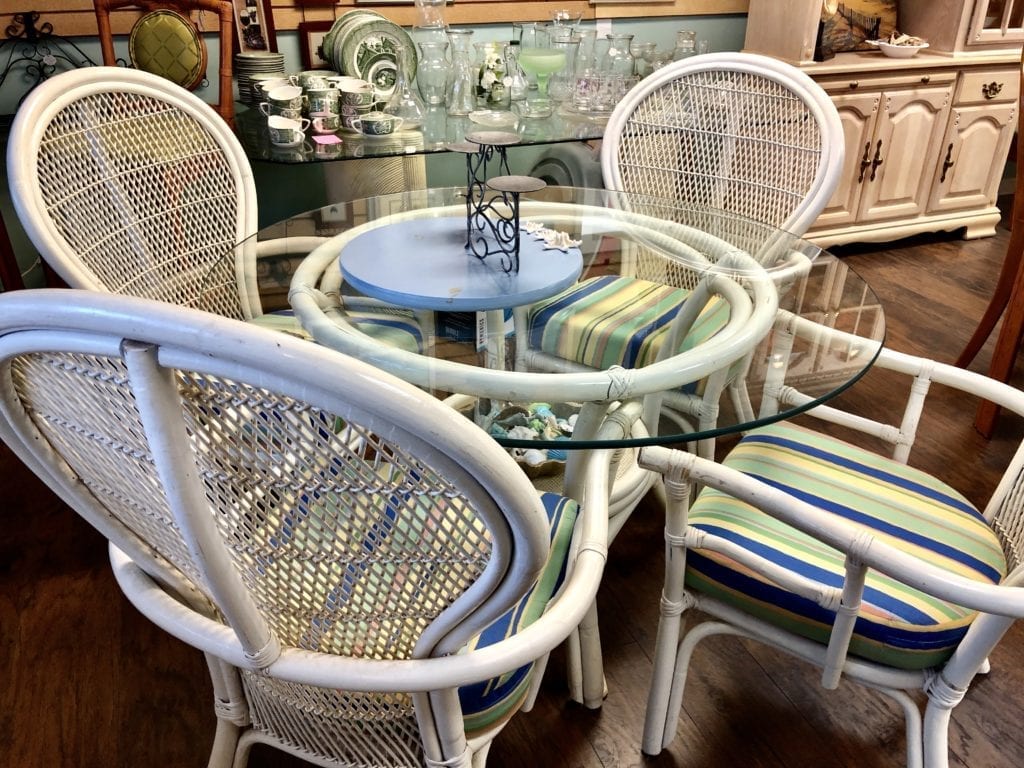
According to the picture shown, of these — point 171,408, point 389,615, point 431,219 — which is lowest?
point 389,615

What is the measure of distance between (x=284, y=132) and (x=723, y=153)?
3.93 feet

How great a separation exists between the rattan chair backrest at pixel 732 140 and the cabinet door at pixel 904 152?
1582 millimetres

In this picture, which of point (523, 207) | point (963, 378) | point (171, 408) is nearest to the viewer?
point (171, 408)

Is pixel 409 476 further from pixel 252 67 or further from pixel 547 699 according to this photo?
pixel 252 67

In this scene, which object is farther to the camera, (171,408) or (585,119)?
(585,119)

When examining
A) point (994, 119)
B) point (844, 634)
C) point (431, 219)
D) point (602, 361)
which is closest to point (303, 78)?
point (431, 219)

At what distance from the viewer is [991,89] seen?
330 centimetres

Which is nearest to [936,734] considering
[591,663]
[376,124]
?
[591,663]

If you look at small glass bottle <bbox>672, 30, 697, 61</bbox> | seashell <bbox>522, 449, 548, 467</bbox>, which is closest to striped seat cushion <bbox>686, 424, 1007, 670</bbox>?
seashell <bbox>522, 449, 548, 467</bbox>

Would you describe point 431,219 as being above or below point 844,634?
above

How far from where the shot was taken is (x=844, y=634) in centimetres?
99

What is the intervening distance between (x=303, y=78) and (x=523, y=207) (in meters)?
1.00

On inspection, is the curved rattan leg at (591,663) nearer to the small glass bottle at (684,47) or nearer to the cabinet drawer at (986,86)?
the small glass bottle at (684,47)

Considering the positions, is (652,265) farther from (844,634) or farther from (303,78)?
(303,78)
